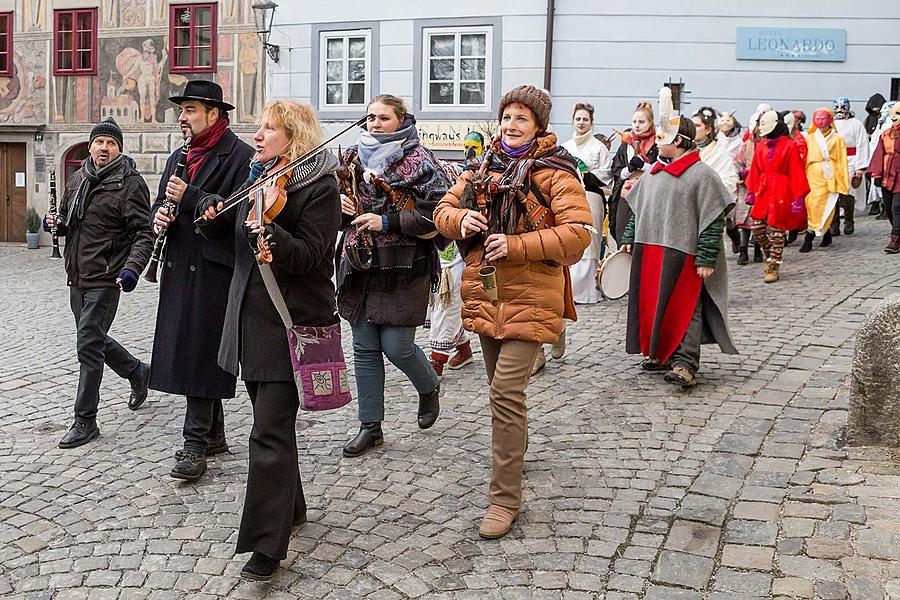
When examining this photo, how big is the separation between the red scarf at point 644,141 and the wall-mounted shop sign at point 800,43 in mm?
8320

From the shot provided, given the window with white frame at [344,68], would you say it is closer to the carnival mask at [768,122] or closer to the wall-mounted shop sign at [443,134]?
the wall-mounted shop sign at [443,134]

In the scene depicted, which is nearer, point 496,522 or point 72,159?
point 496,522

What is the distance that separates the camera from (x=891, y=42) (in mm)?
16875

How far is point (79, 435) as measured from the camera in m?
6.28

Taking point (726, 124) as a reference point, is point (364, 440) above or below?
below

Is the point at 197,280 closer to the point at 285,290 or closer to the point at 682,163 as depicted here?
the point at 285,290

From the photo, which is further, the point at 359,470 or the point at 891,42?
the point at 891,42

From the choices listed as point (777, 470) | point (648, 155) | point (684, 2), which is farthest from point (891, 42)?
point (777, 470)

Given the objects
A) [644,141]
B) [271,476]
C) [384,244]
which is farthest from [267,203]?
[644,141]

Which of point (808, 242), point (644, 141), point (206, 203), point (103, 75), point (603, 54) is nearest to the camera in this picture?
point (206, 203)

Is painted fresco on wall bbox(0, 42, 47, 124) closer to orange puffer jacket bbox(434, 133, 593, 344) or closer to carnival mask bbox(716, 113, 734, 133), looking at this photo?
carnival mask bbox(716, 113, 734, 133)

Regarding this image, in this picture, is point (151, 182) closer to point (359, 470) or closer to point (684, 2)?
point (684, 2)

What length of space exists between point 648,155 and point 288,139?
564 centimetres

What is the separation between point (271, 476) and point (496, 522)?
3.40 ft
